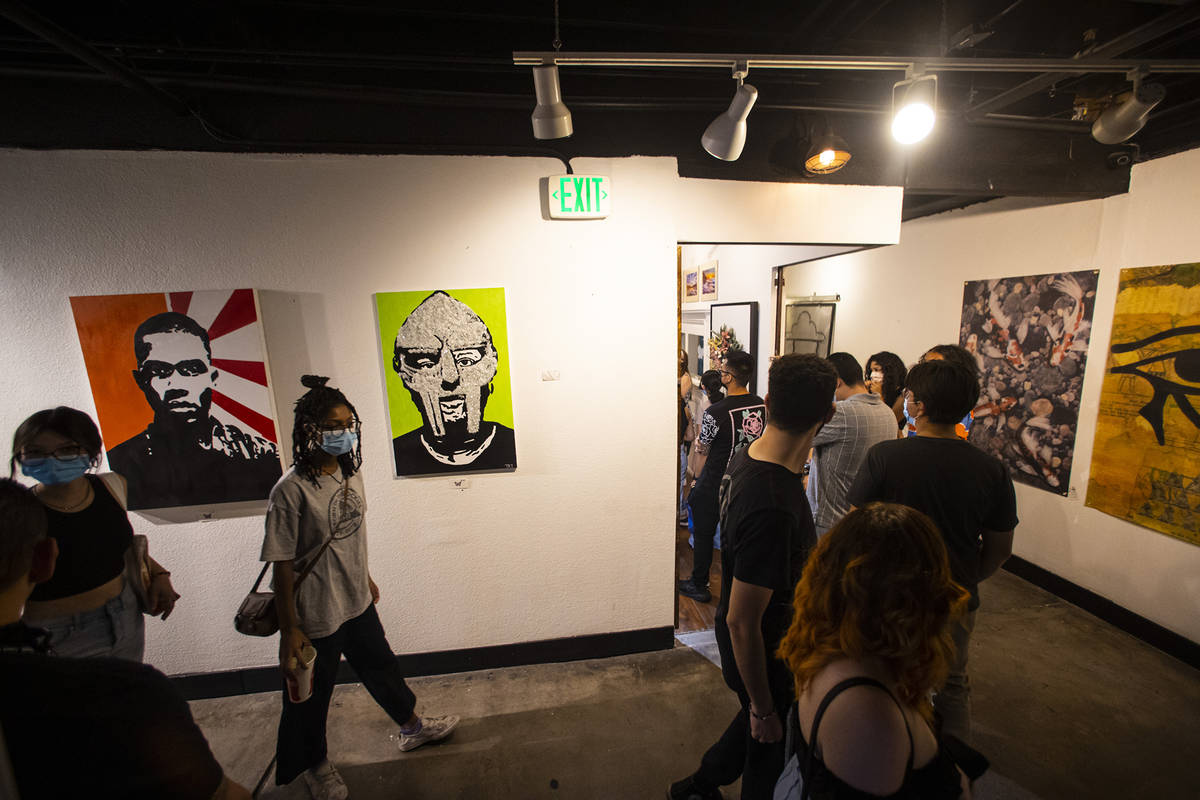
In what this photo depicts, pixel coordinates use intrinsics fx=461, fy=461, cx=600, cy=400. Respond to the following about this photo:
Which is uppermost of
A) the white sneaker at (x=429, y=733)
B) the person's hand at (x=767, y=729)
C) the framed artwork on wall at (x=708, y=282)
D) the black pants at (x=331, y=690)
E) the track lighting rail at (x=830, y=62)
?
the track lighting rail at (x=830, y=62)

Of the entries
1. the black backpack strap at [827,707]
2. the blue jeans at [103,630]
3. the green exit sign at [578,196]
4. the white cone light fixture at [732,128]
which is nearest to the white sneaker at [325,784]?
the blue jeans at [103,630]

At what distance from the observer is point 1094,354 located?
109 inches

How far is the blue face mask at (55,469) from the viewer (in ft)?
4.66

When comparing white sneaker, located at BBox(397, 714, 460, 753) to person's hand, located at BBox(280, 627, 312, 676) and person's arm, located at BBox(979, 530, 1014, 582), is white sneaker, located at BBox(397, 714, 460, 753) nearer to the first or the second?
person's hand, located at BBox(280, 627, 312, 676)

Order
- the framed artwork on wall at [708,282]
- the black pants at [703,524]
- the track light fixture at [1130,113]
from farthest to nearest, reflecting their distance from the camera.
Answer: the framed artwork on wall at [708,282]
the black pants at [703,524]
the track light fixture at [1130,113]

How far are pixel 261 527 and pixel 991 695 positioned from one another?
11.9 ft

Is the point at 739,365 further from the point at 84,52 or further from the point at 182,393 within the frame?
the point at 84,52

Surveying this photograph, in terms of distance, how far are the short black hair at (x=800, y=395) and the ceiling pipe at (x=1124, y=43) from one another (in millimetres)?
1781

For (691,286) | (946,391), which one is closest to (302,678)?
(946,391)

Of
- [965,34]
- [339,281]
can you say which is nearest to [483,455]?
[339,281]

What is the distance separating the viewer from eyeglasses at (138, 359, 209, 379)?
2.03 metres

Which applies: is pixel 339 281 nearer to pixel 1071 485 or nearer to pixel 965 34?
pixel 965 34

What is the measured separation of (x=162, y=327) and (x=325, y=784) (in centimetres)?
201

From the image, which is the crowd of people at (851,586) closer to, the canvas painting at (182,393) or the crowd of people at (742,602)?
the crowd of people at (742,602)
